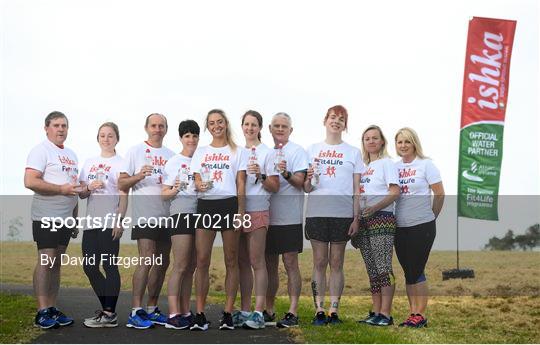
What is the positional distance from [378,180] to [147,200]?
9.30ft

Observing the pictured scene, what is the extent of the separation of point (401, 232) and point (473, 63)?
915 centimetres

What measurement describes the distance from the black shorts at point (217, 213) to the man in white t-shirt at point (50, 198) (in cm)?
166

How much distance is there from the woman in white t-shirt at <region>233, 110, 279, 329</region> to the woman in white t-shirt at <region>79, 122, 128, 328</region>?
1.57m

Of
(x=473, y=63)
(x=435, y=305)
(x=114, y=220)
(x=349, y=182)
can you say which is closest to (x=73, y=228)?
(x=114, y=220)

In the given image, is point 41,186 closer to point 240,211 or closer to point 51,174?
point 51,174

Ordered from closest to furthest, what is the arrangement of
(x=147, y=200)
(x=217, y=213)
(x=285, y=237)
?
(x=217, y=213), (x=147, y=200), (x=285, y=237)

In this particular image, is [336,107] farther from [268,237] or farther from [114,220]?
[114,220]

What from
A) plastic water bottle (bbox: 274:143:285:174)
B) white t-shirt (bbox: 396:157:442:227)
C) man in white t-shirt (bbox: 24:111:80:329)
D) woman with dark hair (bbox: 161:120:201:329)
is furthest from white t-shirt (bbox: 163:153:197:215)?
white t-shirt (bbox: 396:157:442:227)

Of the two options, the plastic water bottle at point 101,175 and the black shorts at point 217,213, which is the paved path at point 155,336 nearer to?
the black shorts at point 217,213

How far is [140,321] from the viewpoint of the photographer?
30.7 ft

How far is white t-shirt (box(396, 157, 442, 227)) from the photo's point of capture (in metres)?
9.56

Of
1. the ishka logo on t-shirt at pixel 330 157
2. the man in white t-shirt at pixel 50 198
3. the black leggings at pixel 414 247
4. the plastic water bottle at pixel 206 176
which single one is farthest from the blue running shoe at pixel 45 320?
the black leggings at pixel 414 247

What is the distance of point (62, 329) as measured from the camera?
940 cm

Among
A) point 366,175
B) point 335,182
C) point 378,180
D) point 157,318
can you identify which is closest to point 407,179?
point 378,180
